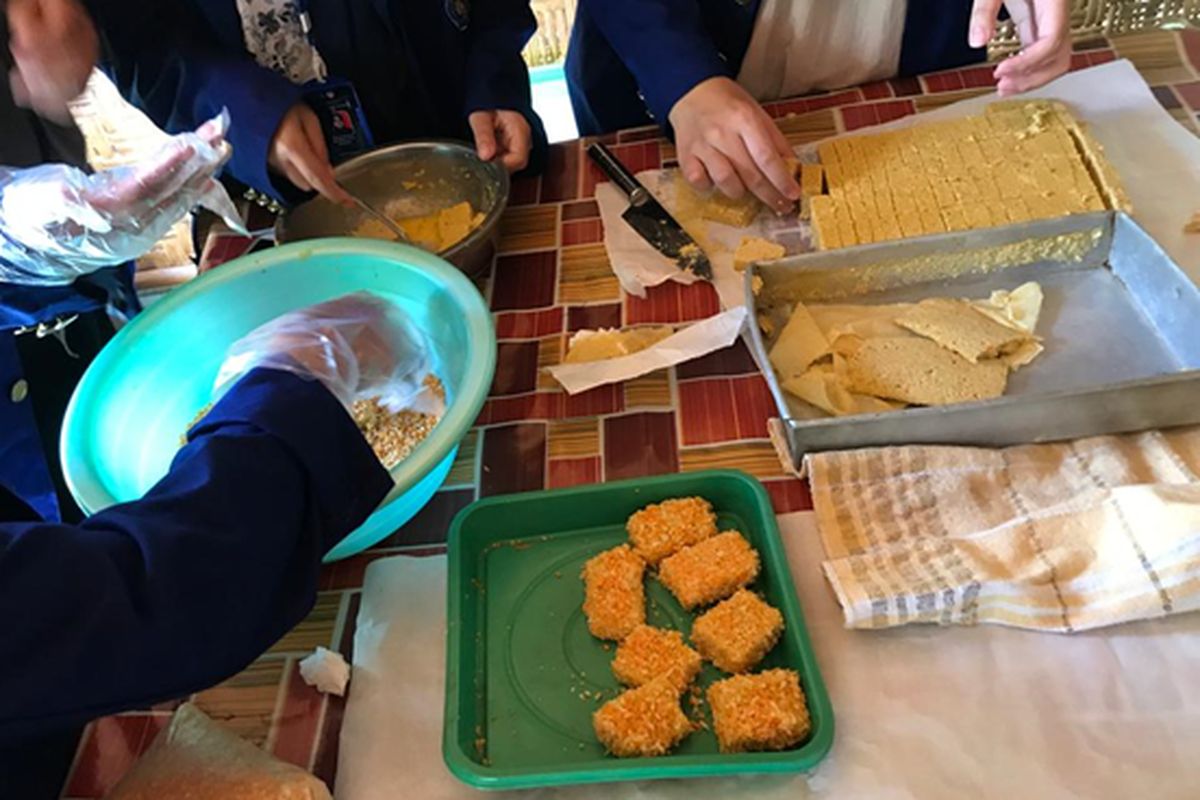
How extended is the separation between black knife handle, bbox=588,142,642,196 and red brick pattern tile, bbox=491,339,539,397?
0.27m

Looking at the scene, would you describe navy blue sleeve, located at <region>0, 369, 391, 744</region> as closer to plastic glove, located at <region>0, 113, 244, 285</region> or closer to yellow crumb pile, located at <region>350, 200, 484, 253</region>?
plastic glove, located at <region>0, 113, 244, 285</region>

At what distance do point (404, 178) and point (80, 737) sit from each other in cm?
75

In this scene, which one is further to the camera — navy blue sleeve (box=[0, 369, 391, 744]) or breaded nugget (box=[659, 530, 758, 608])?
breaded nugget (box=[659, 530, 758, 608])

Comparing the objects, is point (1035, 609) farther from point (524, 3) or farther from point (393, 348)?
point (524, 3)

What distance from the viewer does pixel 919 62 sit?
133cm

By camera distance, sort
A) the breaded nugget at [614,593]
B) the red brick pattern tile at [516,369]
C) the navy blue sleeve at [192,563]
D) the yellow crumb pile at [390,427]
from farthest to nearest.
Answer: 1. the red brick pattern tile at [516,369]
2. the yellow crumb pile at [390,427]
3. the breaded nugget at [614,593]
4. the navy blue sleeve at [192,563]

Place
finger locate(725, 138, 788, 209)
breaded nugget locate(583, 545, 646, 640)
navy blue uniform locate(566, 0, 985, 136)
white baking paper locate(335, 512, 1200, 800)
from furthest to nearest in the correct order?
1. navy blue uniform locate(566, 0, 985, 136)
2. finger locate(725, 138, 788, 209)
3. breaded nugget locate(583, 545, 646, 640)
4. white baking paper locate(335, 512, 1200, 800)

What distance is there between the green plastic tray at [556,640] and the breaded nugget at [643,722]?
12mm

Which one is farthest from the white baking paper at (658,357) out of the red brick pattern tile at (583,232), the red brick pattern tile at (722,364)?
the red brick pattern tile at (583,232)

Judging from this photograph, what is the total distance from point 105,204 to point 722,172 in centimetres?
65

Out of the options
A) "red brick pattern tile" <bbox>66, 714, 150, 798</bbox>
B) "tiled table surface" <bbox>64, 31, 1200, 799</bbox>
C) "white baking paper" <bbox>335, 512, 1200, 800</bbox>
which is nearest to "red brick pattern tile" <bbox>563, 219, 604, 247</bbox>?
"tiled table surface" <bbox>64, 31, 1200, 799</bbox>

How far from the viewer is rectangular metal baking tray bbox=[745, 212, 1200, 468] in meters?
0.80

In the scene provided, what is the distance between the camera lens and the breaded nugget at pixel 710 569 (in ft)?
2.48

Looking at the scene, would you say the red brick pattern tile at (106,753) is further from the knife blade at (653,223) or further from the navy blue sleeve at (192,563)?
the knife blade at (653,223)
